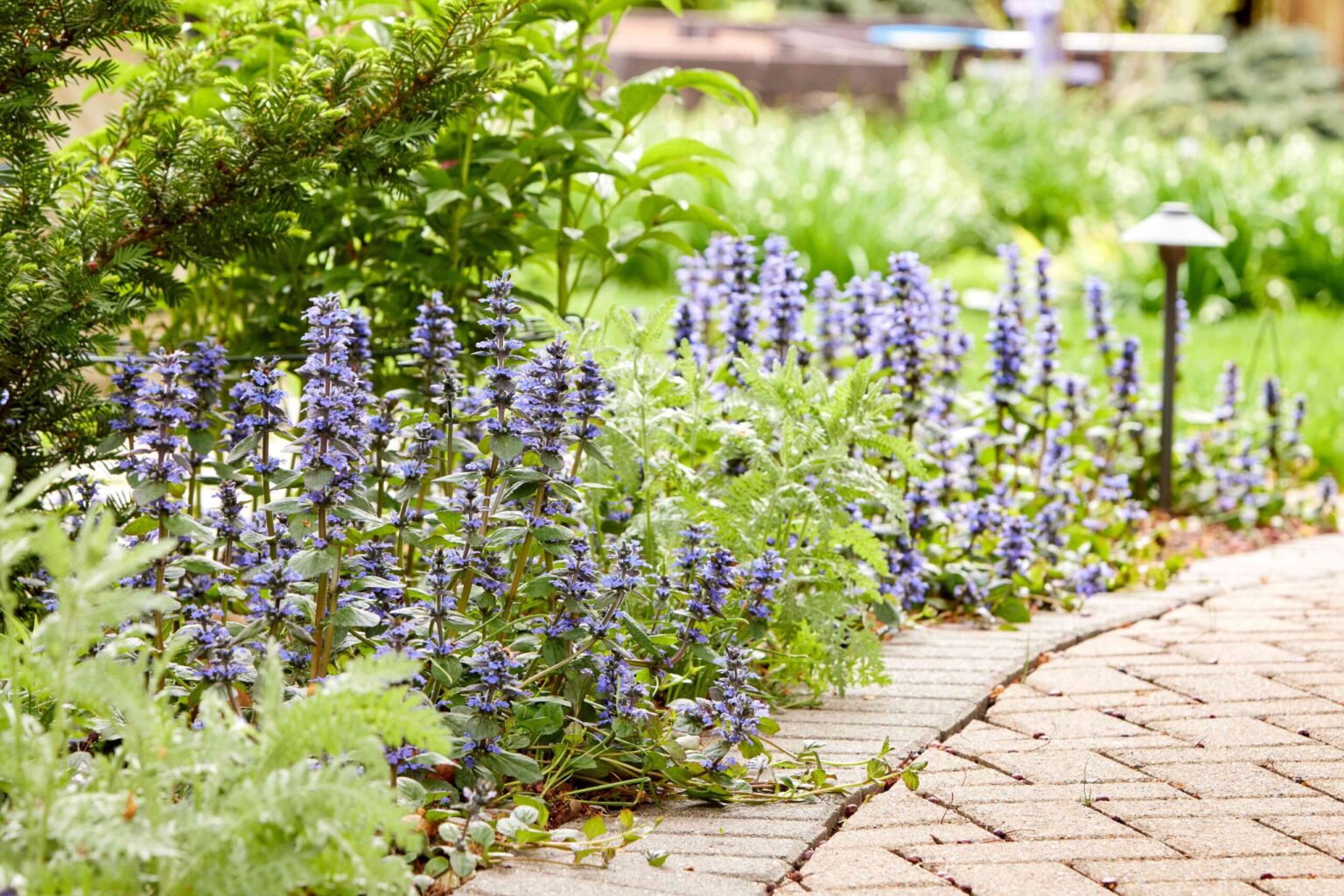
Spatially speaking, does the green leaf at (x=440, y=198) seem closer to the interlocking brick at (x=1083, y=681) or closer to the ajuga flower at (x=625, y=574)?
the ajuga flower at (x=625, y=574)

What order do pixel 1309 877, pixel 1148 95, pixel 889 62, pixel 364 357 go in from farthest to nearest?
pixel 1148 95, pixel 889 62, pixel 364 357, pixel 1309 877

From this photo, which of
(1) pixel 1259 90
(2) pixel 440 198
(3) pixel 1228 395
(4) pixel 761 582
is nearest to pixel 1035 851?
(4) pixel 761 582

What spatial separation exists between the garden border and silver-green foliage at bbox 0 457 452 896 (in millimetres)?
378

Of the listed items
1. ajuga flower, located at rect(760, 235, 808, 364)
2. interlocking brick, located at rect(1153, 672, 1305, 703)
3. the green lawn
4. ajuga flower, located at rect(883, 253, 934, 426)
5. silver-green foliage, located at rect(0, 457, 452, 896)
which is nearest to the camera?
silver-green foliage, located at rect(0, 457, 452, 896)

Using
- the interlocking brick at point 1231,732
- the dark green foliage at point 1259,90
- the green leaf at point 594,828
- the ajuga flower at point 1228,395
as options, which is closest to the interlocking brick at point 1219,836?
the interlocking brick at point 1231,732

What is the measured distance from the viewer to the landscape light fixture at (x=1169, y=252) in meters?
4.66

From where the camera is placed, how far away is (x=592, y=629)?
93.7 inches

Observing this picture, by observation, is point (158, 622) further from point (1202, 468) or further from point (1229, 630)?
point (1202, 468)

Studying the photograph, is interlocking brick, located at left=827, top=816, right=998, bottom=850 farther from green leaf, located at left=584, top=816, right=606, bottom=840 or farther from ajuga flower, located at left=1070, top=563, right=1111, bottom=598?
ajuga flower, located at left=1070, top=563, right=1111, bottom=598

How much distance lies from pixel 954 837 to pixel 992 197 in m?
8.23

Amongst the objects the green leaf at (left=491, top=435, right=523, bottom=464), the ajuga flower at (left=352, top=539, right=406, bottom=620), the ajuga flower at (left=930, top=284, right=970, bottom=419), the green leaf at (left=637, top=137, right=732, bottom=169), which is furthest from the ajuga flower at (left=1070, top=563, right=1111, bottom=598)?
the ajuga flower at (left=352, top=539, right=406, bottom=620)

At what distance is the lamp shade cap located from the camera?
15.3ft

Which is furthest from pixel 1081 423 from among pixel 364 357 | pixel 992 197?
pixel 992 197

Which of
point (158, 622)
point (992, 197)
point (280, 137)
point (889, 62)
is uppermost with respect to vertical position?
point (889, 62)
